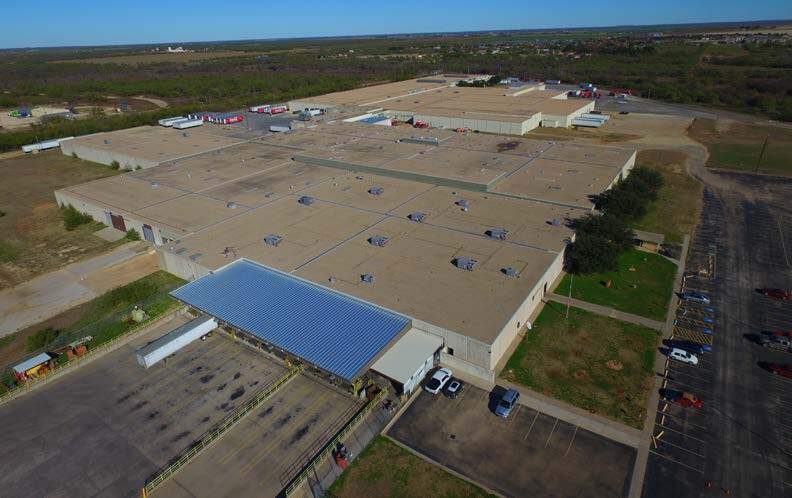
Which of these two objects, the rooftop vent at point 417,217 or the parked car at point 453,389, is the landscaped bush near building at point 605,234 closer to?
the rooftop vent at point 417,217

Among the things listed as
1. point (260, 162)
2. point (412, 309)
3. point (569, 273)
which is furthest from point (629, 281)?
point (260, 162)

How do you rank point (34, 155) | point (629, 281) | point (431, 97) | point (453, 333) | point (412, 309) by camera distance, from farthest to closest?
point (431, 97), point (34, 155), point (629, 281), point (412, 309), point (453, 333)

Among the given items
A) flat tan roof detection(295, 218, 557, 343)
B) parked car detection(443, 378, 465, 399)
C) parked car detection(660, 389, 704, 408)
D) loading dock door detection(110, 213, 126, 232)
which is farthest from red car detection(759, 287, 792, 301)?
loading dock door detection(110, 213, 126, 232)

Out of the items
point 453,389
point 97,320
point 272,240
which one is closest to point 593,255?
point 453,389

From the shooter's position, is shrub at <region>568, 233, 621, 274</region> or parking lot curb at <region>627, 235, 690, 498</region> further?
shrub at <region>568, 233, 621, 274</region>

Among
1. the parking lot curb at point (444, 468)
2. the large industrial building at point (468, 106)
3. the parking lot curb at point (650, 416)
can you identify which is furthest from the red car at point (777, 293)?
the large industrial building at point (468, 106)

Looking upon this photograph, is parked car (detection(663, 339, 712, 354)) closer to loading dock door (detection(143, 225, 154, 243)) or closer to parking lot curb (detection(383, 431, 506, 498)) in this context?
parking lot curb (detection(383, 431, 506, 498))

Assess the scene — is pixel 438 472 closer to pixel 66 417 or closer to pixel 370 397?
pixel 370 397
